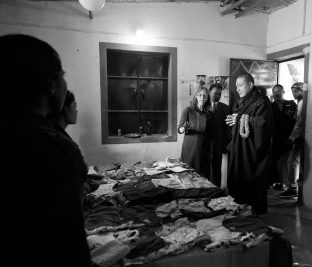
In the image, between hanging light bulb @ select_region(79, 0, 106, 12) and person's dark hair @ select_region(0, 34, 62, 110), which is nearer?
person's dark hair @ select_region(0, 34, 62, 110)

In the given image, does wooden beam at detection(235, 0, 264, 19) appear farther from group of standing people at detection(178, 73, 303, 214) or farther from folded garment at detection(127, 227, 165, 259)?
folded garment at detection(127, 227, 165, 259)

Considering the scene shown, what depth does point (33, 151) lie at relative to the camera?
2.22ft

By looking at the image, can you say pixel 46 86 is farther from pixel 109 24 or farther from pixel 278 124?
pixel 278 124

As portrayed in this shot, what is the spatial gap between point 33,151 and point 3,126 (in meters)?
0.12

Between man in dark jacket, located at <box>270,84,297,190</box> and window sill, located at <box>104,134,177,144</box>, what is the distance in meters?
1.81

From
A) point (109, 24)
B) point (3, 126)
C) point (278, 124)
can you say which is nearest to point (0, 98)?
point (3, 126)

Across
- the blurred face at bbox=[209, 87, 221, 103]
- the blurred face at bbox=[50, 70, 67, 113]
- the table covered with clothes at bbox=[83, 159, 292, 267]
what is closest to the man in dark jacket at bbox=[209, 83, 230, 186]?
the blurred face at bbox=[209, 87, 221, 103]

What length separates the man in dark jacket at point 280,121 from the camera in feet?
15.0

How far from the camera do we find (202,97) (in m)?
3.85

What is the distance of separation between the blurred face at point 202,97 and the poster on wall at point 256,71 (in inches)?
38.4

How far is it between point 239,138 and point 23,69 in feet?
10.9

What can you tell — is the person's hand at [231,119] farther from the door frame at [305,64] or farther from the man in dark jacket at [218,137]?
the door frame at [305,64]

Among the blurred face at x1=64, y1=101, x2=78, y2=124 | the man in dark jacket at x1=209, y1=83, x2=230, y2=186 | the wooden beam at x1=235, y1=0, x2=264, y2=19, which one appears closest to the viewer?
the blurred face at x1=64, y1=101, x2=78, y2=124

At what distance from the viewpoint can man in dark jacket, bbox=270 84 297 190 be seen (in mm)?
4586
